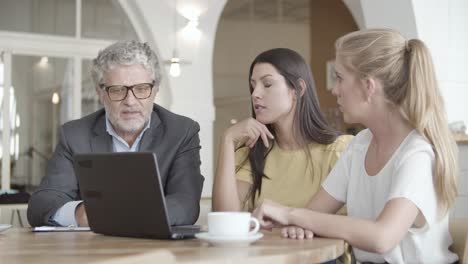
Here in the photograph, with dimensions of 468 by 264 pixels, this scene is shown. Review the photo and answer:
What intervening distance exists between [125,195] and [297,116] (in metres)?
1.10

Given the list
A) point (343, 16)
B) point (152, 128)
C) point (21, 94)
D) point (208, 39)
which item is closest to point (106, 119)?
point (152, 128)

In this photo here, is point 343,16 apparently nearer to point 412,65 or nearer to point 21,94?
point 21,94

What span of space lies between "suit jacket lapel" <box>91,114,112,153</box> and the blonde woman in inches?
31.2

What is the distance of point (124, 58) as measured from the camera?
2.52 meters

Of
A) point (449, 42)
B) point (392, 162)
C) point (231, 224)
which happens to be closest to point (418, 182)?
point (392, 162)

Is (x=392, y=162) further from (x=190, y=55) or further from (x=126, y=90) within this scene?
(x=190, y=55)

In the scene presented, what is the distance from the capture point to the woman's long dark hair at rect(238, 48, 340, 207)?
266 cm

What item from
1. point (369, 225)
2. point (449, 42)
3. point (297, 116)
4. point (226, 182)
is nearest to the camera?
point (369, 225)

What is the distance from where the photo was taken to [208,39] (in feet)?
27.5

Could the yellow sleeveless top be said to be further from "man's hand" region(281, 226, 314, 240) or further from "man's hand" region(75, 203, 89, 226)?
"man's hand" region(281, 226, 314, 240)

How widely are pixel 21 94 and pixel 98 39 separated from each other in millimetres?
1130

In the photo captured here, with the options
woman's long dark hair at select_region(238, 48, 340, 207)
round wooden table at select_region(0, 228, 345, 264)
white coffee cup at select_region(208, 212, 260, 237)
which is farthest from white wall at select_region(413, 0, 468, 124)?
white coffee cup at select_region(208, 212, 260, 237)

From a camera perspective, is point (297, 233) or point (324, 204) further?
point (324, 204)

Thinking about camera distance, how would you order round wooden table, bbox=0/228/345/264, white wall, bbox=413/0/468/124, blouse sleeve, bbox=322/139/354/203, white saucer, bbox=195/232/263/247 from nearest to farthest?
1. round wooden table, bbox=0/228/345/264
2. white saucer, bbox=195/232/263/247
3. blouse sleeve, bbox=322/139/354/203
4. white wall, bbox=413/0/468/124
